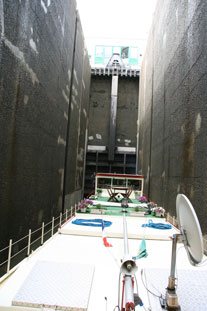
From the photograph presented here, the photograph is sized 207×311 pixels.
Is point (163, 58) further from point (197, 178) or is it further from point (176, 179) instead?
point (197, 178)

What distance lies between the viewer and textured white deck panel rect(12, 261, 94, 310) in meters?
2.73

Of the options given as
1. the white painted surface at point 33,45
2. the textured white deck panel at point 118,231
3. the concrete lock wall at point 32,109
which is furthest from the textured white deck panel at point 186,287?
the white painted surface at point 33,45

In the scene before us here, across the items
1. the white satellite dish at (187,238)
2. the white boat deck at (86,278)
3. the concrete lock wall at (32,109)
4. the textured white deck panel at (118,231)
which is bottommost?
the white boat deck at (86,278)

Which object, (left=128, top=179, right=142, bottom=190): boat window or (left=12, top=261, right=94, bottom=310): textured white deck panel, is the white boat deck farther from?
(left=128, top=179, right=142, bottom=190): boat window

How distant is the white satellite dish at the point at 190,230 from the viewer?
1.97 metres

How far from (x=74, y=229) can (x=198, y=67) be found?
547 centimetres

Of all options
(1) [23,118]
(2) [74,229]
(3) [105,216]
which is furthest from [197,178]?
(1) [23,118]

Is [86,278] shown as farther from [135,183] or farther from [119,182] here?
[135,183]

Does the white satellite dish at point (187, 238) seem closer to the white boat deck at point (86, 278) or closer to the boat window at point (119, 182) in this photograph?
the white boat deck at point (86, 278)

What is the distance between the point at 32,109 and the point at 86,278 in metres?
5.72

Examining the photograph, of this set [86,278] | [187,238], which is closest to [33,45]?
[86,278]

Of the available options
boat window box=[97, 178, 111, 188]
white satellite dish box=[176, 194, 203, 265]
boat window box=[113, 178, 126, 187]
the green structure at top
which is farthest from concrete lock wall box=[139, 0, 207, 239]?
the green structure at top

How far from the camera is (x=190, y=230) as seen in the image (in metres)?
2.21

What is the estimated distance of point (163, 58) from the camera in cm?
1210
